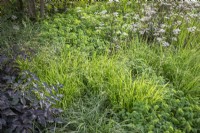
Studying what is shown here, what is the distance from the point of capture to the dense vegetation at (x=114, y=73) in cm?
262

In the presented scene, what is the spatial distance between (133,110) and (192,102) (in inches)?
32.2

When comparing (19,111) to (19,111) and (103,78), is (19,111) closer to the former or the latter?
(19,111)

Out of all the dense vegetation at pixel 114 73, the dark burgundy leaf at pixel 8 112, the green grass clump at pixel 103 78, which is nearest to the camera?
the dark burgundy leaf at pixel 8 112

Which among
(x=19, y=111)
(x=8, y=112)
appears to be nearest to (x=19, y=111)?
(x=19, y=111)

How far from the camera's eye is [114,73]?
9.85 feet

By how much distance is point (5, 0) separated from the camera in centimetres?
484

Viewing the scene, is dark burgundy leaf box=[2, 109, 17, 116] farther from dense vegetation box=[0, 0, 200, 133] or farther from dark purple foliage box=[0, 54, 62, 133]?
dense vegetation box=[0, 0, 200, 133]

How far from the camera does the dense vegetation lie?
262 centimetres

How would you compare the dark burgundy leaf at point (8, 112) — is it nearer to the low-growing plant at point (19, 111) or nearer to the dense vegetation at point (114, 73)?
the low-growing plant at point (19, 111)

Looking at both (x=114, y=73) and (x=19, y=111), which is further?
(x=114, y=73)

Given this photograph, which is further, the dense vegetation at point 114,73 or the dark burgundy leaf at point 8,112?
the dense vegetation at point 114,73

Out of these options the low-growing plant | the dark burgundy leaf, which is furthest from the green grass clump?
the dark burgundy leaf

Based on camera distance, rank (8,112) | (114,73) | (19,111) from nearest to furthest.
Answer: (8,112) → (19,111) → (114,73)

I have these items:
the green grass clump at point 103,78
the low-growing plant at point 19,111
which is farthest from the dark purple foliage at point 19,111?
the green grass clump at point 103,78
